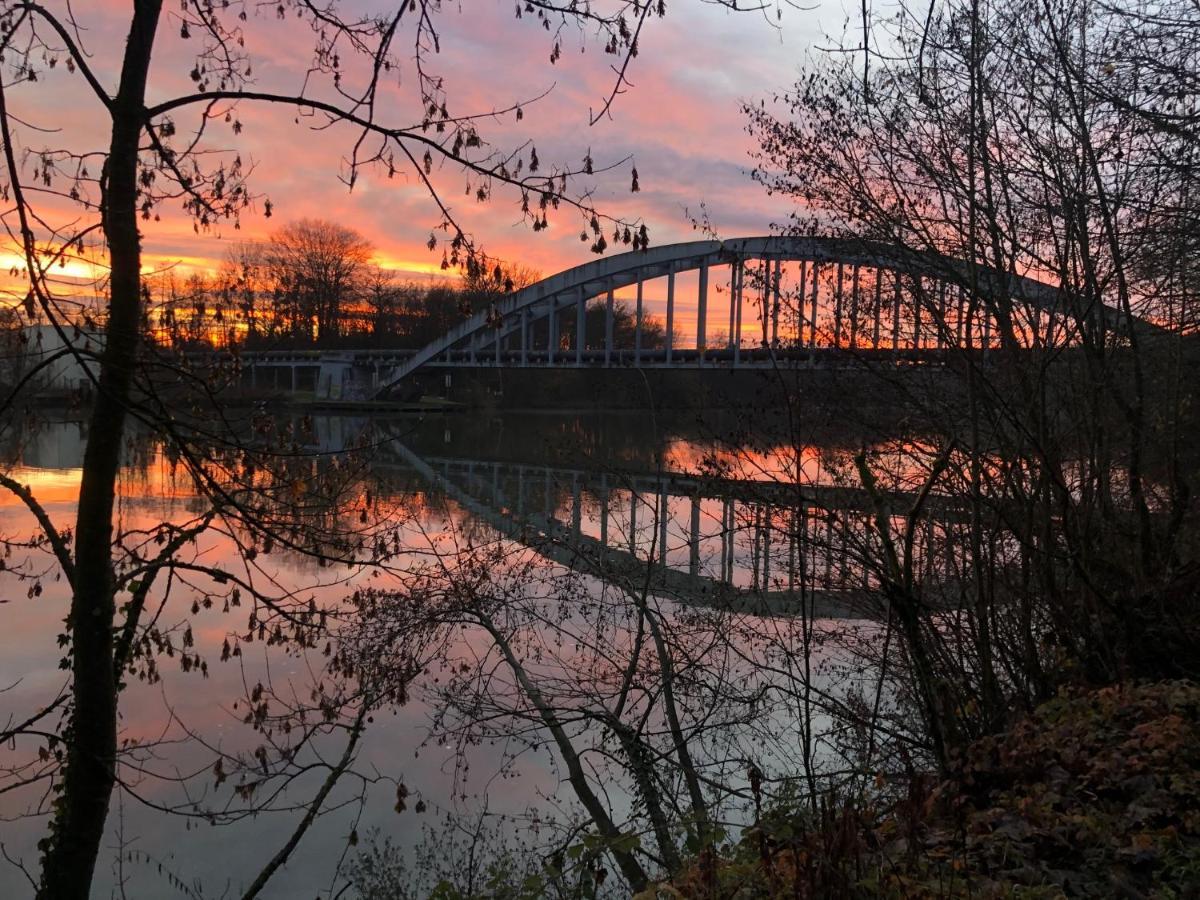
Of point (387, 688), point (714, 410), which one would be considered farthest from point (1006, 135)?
point (387, 688)

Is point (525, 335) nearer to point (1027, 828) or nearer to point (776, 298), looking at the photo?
point (776, 298)

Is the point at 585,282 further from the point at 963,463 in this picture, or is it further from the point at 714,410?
the point at 963,463

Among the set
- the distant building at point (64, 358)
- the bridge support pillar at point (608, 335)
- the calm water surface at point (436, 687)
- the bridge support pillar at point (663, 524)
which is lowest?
the calm water surface at point (436, 687)

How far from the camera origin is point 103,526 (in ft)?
11.3

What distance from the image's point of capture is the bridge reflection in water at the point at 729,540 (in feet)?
16.8

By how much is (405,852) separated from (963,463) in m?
4.06

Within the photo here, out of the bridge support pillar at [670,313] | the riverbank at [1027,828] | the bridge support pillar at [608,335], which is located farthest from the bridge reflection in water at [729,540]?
the bridge support pillar at [670,313]

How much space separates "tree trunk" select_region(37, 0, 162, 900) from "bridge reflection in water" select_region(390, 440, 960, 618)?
255 cm

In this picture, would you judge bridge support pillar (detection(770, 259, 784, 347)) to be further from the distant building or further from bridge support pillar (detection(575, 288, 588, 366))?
bridge support pillar (detection(575, 288, 588, 366))

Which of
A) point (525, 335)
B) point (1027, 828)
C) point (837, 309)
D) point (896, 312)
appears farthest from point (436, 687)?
point (525, 335)

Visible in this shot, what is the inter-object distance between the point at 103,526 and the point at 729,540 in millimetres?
5963

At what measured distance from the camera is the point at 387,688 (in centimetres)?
652

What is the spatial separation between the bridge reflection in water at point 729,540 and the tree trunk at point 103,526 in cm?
255

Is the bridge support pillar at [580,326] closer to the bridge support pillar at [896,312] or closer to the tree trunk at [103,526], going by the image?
the bridge support pillar at [896,312]
